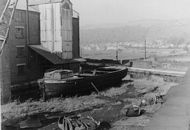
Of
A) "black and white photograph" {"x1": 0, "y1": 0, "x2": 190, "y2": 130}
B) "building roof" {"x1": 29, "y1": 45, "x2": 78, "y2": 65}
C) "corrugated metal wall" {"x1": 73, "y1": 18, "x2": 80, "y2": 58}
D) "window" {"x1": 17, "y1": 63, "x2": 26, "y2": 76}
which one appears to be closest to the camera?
"black and white photograph" {"x1": 0, "y1": 0, "x2": 190, "y2": 130}

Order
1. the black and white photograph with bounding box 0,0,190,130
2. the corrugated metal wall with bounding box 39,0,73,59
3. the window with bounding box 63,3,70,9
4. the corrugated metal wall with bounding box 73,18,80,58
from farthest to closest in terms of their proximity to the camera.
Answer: the corrugated metal wall with bounding box 73,18,80,58, the window with bounding box 63,3,70,9, the corrugated metal wall with bounding box 39,0,73,59, the black and white photograph with bounding box 0,0,190,130

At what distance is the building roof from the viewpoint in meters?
26.4

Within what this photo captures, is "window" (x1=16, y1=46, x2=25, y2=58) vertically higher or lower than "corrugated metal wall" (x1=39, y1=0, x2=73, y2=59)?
lower

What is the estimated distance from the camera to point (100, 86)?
23.9 meters

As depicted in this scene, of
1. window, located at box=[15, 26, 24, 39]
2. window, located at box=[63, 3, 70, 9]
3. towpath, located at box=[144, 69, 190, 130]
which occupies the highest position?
window, located at box=[63, 3, 70, 9]

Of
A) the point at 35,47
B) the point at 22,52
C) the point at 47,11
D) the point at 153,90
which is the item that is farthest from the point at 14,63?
the point at 153,90

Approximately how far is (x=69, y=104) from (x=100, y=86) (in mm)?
5588

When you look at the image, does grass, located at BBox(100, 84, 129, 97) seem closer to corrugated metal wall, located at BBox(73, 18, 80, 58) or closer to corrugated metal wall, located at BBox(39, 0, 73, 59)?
corrugated metal wall, located at BBox(39, 0, 73, 59)

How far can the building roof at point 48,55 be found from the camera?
26.4m

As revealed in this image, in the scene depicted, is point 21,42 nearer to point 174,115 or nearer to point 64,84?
point 64,84

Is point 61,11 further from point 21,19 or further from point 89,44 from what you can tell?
point 89,44

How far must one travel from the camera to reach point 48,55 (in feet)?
89.9

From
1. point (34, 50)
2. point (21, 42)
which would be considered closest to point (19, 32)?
point (21, 42)

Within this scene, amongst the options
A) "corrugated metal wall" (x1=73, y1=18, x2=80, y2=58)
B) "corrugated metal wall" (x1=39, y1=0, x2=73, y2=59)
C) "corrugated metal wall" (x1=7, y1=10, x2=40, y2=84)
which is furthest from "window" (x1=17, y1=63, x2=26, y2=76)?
"corrugated metal wall" (x1=73, y1=18, x2=80, y2=58)
